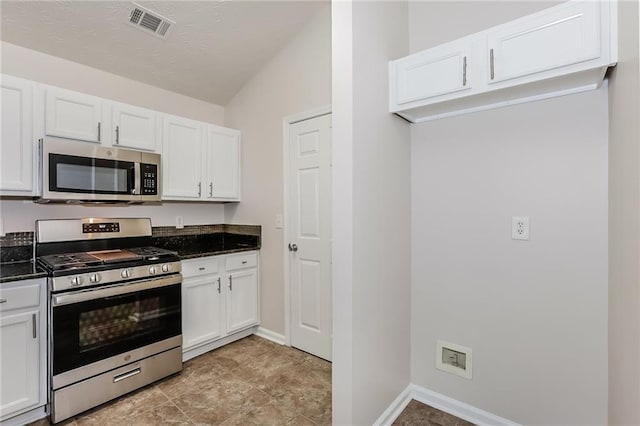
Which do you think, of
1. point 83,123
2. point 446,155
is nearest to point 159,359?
point 83,123

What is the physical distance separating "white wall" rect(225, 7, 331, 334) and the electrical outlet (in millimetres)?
1692

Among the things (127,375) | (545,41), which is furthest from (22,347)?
(545,41)

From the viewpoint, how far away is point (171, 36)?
253 cm

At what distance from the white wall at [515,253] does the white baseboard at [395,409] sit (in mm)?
127

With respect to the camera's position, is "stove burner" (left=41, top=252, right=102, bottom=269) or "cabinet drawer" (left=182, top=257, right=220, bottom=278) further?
"cabinet drawer" (left=182, top=257, right=220, bottom=278)

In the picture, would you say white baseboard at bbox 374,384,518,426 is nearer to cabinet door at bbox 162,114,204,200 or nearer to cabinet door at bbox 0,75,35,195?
cabinet door at bbox 162,114,204,200

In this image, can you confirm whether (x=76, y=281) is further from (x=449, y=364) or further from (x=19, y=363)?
(x=449, y=364)

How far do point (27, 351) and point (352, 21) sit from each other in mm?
2591

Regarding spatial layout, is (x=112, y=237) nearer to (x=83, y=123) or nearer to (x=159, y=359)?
(x=83, y=123)

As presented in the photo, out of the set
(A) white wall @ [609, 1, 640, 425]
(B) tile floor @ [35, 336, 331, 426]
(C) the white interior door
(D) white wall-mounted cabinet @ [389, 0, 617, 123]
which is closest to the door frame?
(C) the white interior door

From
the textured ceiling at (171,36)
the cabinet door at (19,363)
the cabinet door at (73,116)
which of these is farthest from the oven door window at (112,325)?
the textured ceiling at (171,36)

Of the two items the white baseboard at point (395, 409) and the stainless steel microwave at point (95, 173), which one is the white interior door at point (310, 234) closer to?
the white baseboard at point (395, 409)

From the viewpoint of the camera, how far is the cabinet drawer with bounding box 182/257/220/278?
2619 millimetres

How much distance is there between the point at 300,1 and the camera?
2539 millimetres
